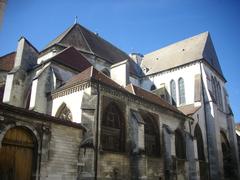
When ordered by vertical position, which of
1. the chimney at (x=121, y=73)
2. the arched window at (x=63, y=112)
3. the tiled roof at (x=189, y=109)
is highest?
the chimney at (x=121, y=73)

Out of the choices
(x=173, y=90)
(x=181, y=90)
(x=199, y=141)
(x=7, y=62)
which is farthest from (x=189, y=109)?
(x=7, y=62)

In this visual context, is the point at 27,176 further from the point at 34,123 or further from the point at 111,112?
the point at 111,112

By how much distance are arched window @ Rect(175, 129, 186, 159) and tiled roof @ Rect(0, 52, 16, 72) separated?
15674 millimetres

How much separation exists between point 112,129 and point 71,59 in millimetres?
6720

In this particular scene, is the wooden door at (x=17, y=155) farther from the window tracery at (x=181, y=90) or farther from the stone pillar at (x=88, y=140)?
the window tracery at (x=181, y=90)

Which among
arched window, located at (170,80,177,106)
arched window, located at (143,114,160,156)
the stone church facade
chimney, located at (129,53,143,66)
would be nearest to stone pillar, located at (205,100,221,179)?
the stone church facade

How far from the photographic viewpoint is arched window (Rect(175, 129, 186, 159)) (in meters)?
20.1

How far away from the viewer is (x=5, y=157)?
9.99m

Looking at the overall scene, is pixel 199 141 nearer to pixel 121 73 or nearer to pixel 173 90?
pixel 173 90

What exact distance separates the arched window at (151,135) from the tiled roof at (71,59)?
5.99 m

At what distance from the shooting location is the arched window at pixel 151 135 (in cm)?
1732

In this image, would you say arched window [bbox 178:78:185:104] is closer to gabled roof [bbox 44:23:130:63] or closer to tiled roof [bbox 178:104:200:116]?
tiled roof [bbox 178:104:200:116]

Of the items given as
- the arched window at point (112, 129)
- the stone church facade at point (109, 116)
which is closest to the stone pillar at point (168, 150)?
the stone church facade at point (109, 116)

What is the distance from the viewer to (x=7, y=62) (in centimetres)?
2433
